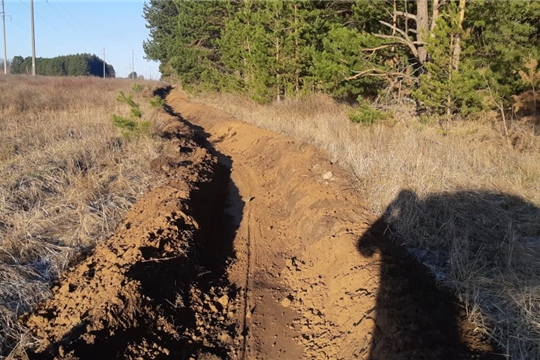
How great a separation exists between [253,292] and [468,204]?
2933mm

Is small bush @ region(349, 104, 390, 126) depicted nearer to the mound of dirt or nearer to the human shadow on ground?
the human shadow on ground

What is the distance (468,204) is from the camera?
509cm

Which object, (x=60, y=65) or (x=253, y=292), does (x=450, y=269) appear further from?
(x=60, y=65)

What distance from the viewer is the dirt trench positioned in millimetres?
3242

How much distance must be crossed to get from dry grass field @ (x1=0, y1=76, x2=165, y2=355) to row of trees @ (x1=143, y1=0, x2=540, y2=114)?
257 inches

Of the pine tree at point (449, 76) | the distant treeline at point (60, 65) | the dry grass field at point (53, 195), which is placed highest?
the distant treeline at point (60, 65)

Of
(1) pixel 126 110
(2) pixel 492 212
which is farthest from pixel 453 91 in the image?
(1) pixel 126 110

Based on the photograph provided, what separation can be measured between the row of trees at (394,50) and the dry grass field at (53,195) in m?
6.52

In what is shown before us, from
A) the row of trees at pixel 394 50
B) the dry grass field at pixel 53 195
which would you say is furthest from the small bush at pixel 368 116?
the dry grass field at pixel 53 195

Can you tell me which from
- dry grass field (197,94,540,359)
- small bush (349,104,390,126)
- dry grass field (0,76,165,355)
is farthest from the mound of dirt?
small bush (349,104,390,126)

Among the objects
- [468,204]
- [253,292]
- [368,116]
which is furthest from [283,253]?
[368,116]

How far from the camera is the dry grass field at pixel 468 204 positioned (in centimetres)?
338

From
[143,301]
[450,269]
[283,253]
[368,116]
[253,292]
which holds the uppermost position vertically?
[368,116]

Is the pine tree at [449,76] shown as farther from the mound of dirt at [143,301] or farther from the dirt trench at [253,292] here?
the mound of dirt at [143,301]
